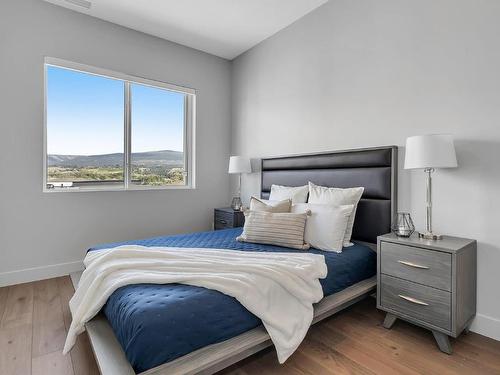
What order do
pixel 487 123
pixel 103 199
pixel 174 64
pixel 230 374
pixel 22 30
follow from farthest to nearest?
pixel 174 64 → pixel 103 199 → pixel 22 30 → pixel 487 123 → pixel 230 374

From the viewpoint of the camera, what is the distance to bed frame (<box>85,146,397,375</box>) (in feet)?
4.23

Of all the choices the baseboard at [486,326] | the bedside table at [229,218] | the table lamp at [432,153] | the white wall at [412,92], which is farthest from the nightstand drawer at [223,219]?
the baseboard at [486,326]

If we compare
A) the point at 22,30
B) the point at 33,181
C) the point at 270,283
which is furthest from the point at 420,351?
the point at 22,30

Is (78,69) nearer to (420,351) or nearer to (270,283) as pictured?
(270,283)

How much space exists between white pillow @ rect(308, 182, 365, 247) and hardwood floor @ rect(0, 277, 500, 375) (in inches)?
26.5

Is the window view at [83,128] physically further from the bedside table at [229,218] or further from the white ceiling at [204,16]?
the bedside table at [229,218]

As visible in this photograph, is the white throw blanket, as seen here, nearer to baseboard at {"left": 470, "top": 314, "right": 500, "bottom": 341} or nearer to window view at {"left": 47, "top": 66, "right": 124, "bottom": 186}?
baseboard at {"left": 470, "top": 314, "right": 500, "bottom": 341}

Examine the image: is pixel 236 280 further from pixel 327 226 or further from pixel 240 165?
pixel 240 165

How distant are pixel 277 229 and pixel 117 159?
2.39 metres

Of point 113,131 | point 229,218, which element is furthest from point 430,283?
point 113,131

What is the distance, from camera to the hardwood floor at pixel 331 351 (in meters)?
1.59

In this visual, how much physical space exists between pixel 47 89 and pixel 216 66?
2.24 metres

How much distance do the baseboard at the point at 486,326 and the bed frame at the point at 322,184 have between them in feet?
2.31

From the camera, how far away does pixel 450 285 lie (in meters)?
1.72
